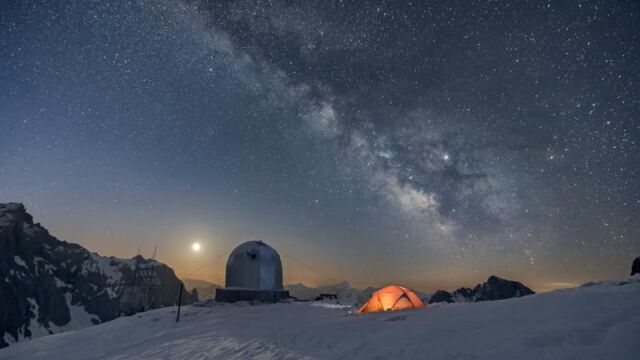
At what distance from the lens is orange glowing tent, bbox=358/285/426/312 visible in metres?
17.2

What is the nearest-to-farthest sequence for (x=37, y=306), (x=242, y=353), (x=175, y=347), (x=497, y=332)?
1. (x=497, y=332)
2. (x=242, y=353)
3. (x=175, y=347)
4. (x=37, y=306)

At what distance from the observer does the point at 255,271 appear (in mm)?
31719

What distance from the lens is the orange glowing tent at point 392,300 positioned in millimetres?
17250

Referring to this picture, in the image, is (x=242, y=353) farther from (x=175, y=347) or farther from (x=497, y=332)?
(x=497, y=332)

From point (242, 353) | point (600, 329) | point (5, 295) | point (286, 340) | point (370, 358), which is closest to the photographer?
point (600, 329)

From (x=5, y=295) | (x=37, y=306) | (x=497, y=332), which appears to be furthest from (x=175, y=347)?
(x=37, y=306)

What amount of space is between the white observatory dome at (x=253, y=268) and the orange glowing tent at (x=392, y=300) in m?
15.8

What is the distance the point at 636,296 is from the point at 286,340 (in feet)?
30.1

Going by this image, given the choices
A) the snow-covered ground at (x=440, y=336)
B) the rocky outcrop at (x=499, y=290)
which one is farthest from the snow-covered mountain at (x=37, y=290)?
the rocky outcrop at (x=499, y=290)

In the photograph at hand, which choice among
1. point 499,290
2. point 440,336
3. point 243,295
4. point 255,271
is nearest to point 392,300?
point 440,336

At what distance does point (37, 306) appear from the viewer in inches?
6156

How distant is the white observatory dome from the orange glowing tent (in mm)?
15845

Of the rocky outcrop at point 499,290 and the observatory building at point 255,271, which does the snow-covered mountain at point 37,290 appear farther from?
the rocky outcrop at point 499,290

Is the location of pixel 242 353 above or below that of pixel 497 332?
below
